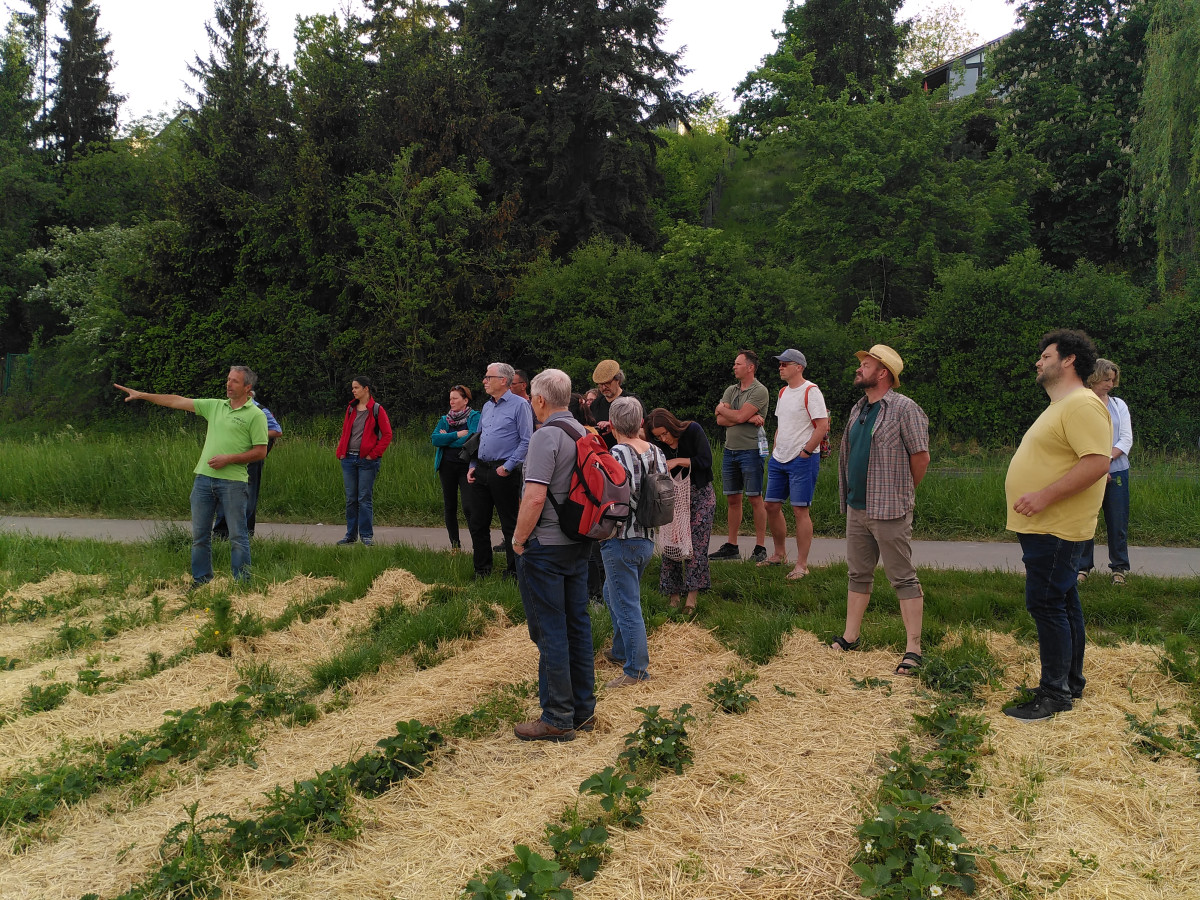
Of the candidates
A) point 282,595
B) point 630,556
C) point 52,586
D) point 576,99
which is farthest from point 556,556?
point 576,99

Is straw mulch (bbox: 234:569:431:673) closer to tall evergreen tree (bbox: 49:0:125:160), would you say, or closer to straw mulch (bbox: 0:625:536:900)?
straw mulch (bbox: 0:625:536:900)

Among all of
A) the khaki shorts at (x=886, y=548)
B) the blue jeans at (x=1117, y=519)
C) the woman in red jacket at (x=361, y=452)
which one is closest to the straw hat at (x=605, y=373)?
the khaki shorts at (x=886, y=548)

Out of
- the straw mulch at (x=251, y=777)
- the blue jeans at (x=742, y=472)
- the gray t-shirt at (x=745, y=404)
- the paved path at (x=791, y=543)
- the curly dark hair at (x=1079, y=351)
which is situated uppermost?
the curly dark hair at (x=1079, y=351)

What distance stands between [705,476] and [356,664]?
3071 millimetres

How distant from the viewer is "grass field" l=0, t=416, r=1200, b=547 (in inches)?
418

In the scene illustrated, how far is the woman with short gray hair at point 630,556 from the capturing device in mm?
5711

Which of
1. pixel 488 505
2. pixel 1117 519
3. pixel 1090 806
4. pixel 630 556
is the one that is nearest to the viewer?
pixel 1090 806

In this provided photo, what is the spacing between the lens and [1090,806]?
3.97 meters

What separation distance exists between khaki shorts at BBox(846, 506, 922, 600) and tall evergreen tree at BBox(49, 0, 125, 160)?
4484 centimetres

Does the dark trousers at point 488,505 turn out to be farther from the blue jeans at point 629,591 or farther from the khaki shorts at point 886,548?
the khaki shorts at point 886,548

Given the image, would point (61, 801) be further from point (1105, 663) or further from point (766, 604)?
point (1105, 663)

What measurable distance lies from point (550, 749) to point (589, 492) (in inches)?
55.3

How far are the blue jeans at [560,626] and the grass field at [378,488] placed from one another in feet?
20.3

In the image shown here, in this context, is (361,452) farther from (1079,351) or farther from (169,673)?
(1079,351)
